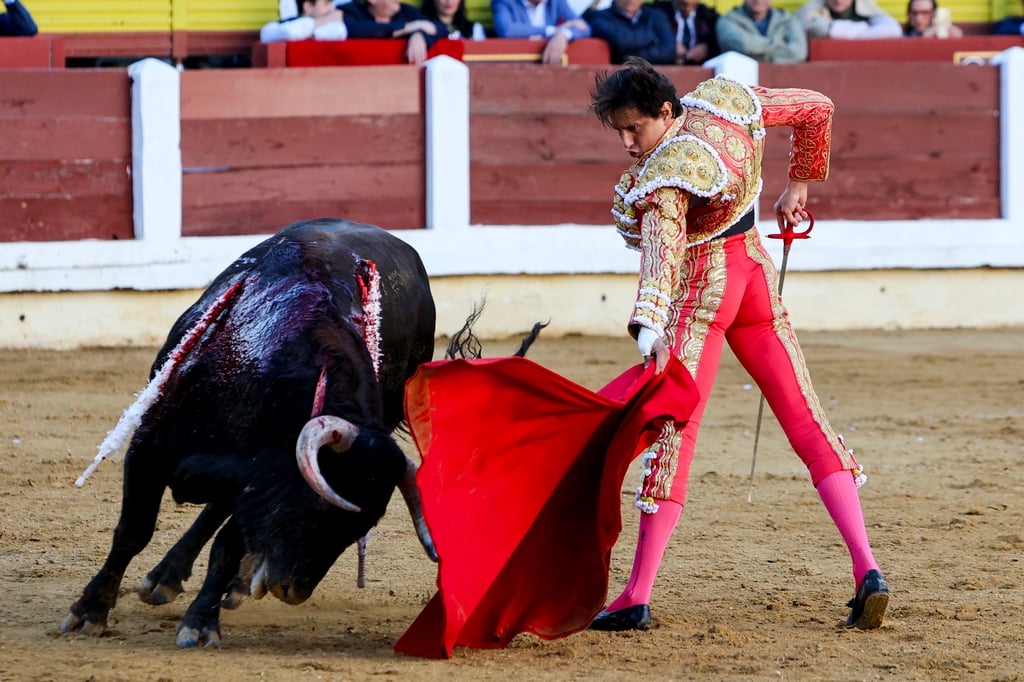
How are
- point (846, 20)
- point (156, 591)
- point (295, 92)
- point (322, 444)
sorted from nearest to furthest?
point (322, 444) < point (156, 591) < point (295, 92) < point (846, 20)

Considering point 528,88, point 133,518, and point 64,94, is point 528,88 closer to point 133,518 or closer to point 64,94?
point 64,94

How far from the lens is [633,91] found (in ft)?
8.68

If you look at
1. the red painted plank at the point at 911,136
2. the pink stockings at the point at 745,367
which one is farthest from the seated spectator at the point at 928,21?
the pink stockings at the point at 745,367

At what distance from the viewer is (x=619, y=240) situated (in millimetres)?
7457

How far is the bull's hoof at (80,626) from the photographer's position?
9.14 feet

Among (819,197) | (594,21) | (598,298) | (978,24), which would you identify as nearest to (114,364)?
(598,298)

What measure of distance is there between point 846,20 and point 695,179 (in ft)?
19.1

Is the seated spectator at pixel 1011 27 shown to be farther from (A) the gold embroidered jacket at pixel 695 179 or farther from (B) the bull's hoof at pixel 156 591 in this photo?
(B) the bull's hoof at pixel 156 591

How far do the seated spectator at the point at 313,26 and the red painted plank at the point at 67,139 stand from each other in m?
0.93

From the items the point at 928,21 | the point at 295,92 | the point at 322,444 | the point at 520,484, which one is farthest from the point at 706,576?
the point at 928,21

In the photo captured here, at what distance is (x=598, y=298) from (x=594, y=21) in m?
1.48

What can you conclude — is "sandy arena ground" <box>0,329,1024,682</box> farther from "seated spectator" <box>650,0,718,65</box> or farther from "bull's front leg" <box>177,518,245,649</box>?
"seated spectator" <box>650,0,718,65</box>

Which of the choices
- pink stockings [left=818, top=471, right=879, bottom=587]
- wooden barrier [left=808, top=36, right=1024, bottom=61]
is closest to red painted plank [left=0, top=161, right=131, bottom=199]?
wooden barrier [left=808, top=36, right=1024, bottom=61]

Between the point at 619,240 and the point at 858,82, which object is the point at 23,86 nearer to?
the point at 619,240
